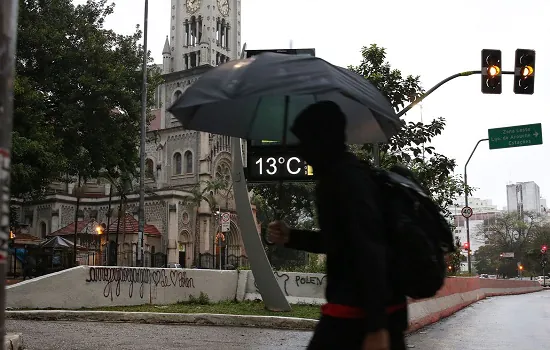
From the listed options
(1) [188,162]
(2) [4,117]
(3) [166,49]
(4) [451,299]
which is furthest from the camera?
(3) [166,49]

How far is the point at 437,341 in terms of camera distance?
1055cm

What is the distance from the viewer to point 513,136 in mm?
22875

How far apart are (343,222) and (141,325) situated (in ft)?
34.1

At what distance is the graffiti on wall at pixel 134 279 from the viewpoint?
1414 centimetres

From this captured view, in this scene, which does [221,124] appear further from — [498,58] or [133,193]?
[133,193]

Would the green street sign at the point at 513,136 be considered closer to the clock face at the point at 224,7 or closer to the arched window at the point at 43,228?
the arched window at the point at 43,228

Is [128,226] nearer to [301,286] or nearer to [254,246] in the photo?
[301,286]

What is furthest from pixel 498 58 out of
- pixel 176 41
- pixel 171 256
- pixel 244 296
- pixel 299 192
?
pixel 176 41

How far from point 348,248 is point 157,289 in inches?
540

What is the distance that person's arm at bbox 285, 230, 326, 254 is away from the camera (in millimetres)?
3204

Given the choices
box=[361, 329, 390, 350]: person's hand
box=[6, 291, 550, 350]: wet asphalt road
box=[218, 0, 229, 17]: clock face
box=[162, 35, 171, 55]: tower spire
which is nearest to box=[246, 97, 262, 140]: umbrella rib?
box=[361, 329, 390, 350]: person's hand

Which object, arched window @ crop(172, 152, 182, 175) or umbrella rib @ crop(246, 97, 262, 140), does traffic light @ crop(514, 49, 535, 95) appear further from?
arched window @ crop(172, 152, 182, 175)

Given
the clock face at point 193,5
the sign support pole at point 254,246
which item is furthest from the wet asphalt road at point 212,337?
the clock face at point 193,5

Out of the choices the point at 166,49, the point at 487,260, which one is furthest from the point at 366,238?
the point at 487,260
